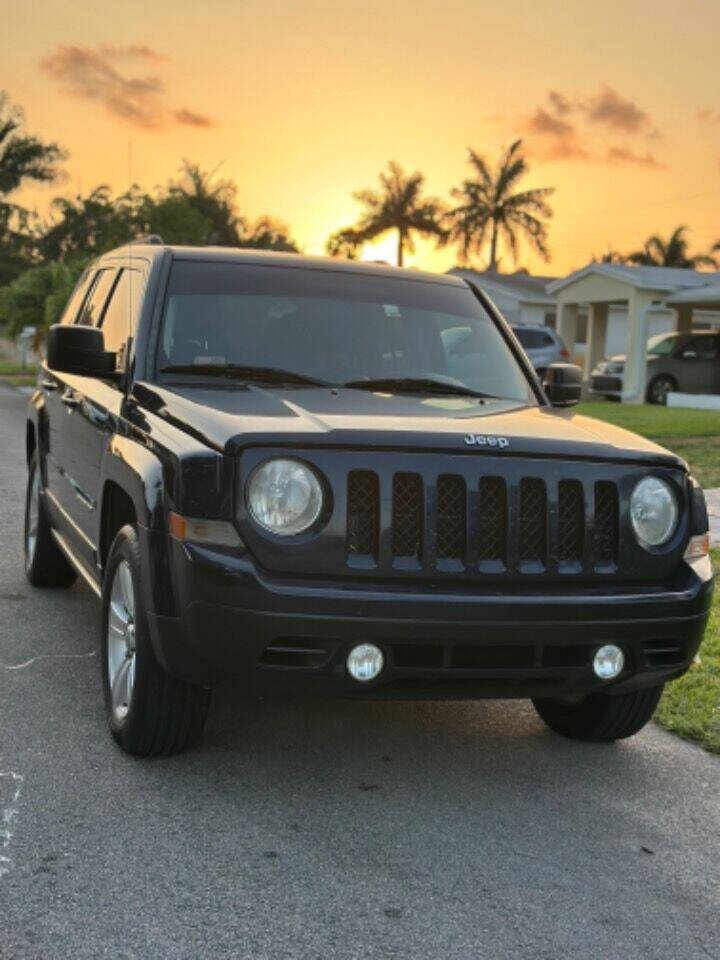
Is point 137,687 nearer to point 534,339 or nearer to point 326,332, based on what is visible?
point 326,332

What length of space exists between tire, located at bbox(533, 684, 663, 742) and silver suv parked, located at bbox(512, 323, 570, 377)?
2219cm

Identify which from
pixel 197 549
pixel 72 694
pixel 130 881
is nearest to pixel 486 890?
pixel 130 881

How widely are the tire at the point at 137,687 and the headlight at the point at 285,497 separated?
584 mm

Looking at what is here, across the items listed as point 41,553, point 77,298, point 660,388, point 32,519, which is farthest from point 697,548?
point 660,388

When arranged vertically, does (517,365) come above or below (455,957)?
above

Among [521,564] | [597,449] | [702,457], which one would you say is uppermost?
[597,449]

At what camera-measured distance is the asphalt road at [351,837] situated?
10.5 feet

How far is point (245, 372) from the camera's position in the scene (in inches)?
194

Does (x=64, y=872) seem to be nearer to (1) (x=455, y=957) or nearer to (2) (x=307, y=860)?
(2) (x=307, y=860)

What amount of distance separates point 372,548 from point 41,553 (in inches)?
144

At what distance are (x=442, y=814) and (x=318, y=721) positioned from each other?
Result: 3.33 ft

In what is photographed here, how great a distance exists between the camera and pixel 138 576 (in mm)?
4152

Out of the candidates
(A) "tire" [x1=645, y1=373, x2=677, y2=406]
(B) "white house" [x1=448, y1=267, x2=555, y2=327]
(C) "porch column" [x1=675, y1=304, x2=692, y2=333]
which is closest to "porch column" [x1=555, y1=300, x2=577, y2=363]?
(C) "porch column" [x1=675, y1=304, x2=692, y2=333]

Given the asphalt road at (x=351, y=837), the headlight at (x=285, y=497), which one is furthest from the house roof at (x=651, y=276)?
the headlight at (x=285, y=497)
